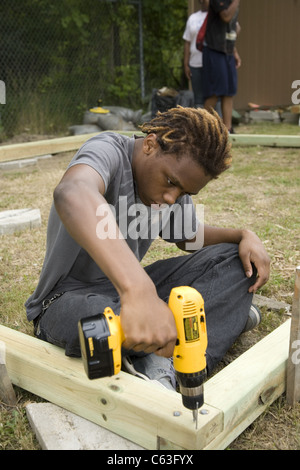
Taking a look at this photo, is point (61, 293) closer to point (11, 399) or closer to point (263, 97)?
point (11, 399)

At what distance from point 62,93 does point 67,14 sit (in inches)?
57.7

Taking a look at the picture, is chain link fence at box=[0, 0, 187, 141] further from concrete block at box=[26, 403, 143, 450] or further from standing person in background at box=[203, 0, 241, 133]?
concrete block at box=[26, 403, 143, 450]

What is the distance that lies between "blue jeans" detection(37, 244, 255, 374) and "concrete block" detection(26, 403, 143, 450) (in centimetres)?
23

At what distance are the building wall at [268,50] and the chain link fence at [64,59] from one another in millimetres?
1710

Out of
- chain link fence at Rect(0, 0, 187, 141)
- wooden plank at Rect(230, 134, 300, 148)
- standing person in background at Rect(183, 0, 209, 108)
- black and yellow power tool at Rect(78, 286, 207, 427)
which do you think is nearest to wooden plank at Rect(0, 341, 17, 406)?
black and yellow power tool at Rect(78, 286, 207, 427)

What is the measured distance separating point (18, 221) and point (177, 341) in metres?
3.08

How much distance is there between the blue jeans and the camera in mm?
1968

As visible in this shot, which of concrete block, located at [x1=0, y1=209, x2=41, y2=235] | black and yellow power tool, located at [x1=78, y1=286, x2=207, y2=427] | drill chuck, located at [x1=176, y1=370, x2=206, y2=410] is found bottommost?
concrete block, located at [x1=0, y1=209, x2=41, y2=235]

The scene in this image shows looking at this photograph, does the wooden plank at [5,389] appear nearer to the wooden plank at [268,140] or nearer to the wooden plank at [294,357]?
the wooden plank at [294,357]

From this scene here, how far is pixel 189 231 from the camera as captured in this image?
2.51m

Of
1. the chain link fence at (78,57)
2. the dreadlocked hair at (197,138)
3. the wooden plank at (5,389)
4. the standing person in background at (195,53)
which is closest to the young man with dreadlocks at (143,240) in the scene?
the dreadlocked hair at (197,138)

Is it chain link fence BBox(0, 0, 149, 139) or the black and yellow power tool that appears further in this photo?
chain link fence BBox(0, 0, 149, 139)

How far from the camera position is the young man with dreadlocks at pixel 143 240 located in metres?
1.51

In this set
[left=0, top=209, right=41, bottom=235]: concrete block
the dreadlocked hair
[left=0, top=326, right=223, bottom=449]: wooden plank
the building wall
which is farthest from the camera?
the building wall
